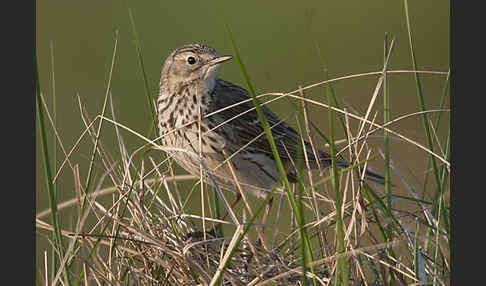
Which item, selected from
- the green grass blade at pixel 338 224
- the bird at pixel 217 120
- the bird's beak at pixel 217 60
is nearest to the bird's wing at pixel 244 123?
the bird at pixel 217 120

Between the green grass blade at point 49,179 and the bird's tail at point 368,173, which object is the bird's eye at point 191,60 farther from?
the green grass blade at point 49,179

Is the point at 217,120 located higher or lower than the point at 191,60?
lower

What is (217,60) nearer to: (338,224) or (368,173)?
(368,173)

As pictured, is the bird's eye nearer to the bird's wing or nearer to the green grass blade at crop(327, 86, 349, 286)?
the bird's wing

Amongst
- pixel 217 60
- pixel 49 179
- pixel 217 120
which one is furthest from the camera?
pixel 217 60

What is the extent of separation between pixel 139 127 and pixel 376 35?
7.58m

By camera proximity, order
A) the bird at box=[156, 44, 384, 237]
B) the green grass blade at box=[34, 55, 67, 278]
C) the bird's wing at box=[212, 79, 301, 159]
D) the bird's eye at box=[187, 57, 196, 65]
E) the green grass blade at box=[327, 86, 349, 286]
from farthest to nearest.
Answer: the bird's eye at box=[187, 57, 196, 65]
the bird's wing at box=[212, 79, 301, 159]
the bird at box=[156, 44, 384, 237]
the green grass blade at box=[34, 55, 67, 278]
the green grass blade at box=[327, 86, 349, 286]

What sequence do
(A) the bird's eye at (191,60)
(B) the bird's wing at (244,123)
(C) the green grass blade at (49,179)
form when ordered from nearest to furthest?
(C) the green grass blade at (49,179) < (B) the bird's wing at (244,123) < (A) the bird's eye at (191,60)

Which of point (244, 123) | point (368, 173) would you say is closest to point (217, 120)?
point (244, 123)

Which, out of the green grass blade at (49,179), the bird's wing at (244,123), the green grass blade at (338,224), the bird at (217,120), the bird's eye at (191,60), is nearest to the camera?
the green grass blade at (338,224)

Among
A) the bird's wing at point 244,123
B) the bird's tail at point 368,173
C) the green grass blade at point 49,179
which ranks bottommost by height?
the bird's tail at point 368,173

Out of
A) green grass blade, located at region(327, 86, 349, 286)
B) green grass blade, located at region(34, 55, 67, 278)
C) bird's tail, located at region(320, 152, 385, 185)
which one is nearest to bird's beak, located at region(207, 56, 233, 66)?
bird's tail, located at region(320, 152, 385, 185)

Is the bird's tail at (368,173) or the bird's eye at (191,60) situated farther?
the bird's eye at (191,60)

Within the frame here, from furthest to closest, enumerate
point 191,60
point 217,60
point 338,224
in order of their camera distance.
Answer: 1. point 191,60
2. point 217,60
3. point 338,224
